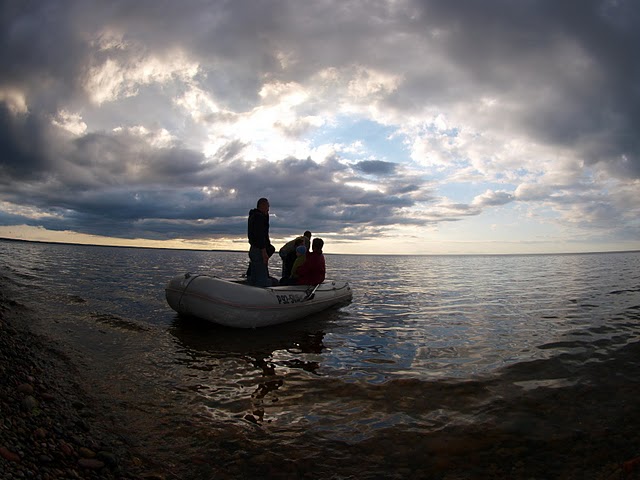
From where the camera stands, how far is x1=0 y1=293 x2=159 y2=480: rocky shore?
108 inches

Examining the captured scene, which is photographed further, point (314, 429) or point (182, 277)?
point (182, 277)

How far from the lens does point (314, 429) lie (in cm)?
440

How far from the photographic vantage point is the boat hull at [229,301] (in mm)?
9438

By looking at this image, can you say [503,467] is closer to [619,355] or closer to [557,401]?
[557,401]

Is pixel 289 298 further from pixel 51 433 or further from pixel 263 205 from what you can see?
pixel 51 433

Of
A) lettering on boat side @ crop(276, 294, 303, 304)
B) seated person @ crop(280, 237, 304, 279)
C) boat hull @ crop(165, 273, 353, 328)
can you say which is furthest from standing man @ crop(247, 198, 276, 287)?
seated person @ crop(280, 237, 304, 279)

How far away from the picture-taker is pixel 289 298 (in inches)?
432

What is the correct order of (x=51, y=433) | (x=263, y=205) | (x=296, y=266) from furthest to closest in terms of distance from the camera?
1. (x=296, y=266)
2. (x=263, y=205)
3. (x=51, y=433)

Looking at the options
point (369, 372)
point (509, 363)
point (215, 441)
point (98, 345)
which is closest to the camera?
point (215, 441)

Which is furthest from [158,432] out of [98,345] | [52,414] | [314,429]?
[98,345]

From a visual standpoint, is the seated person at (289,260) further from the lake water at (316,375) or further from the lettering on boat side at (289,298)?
the lake water at (316,375)

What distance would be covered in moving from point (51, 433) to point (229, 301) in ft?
19.9

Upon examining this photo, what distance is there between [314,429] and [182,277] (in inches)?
284

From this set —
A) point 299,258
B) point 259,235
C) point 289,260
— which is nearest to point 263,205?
point 259,235
